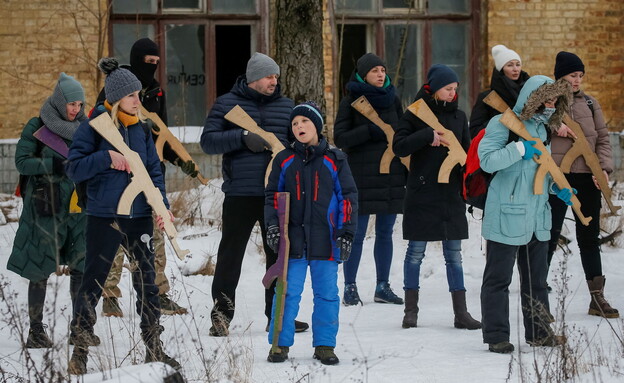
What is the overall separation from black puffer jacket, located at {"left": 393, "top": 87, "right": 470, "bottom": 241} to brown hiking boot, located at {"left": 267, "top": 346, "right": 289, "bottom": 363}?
157 centimetres

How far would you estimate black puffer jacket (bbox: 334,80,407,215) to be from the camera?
8.17 metres

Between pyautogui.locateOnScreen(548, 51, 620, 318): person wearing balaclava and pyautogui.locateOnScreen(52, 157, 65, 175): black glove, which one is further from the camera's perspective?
pyautogui.locateOnScreen(548, 51, 620, 318): person wearing balaclava

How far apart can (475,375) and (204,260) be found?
4.16 metres

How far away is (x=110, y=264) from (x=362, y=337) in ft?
6.12

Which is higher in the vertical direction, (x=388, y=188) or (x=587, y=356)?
(x=388, y=188)

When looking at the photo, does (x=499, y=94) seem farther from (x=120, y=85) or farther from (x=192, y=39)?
(x=192, y=39)

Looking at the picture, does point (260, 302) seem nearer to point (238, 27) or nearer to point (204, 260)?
point (204, 260)

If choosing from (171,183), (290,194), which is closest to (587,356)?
(290,194)

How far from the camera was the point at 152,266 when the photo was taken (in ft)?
19.6

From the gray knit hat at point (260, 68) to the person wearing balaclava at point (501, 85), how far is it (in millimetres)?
1539

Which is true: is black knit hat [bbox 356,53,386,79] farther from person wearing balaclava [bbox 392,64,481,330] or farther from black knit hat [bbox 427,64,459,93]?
black knit hat [bbox 427,64,459,93]

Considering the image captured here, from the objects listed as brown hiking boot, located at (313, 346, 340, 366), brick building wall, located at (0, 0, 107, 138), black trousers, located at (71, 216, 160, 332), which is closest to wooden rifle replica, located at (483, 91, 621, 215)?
brown hiking boot, located at (313, 346, 340, 366)

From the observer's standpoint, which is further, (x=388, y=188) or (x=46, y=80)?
(x=46, y=80)

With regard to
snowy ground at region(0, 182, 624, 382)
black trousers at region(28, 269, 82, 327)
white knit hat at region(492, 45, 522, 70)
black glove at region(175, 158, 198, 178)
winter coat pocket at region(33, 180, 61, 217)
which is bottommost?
snowy ground at region(0, 182, 624, 382)
